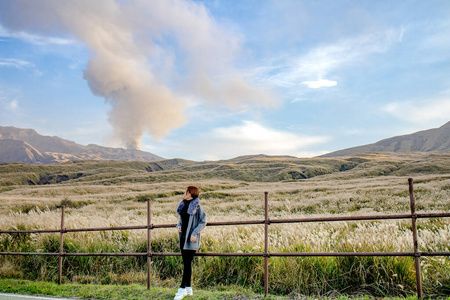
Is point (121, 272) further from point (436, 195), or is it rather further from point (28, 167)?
point (28, 167)

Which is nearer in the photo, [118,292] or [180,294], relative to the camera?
[180,294]

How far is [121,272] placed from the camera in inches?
367

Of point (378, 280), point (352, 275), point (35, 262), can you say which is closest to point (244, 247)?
point (352, 275)

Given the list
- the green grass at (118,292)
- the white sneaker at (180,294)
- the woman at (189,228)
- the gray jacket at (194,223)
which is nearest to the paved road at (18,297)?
the green grass at (118,292)

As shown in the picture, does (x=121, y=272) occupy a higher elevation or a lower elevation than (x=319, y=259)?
lower

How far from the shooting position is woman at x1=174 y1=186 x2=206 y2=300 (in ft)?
22.0

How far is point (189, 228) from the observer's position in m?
6.82

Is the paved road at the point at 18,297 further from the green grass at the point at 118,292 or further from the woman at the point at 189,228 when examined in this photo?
the woman at the point at 189,228

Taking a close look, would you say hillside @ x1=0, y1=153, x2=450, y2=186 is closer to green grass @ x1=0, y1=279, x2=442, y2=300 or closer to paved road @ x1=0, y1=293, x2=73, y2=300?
green grass @ x1=0, y1=279, x2=442, y2=300

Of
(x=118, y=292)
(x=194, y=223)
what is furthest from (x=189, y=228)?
(x=118, y=292)

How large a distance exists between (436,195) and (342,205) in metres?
8.42

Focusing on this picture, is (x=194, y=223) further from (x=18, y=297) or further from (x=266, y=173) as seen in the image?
(x=266, y=173)

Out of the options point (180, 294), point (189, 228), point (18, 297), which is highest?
point (189, 228)

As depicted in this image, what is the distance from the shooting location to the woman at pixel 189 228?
22.0 ft
